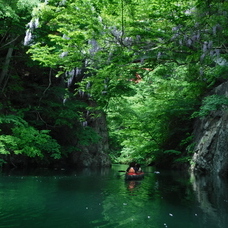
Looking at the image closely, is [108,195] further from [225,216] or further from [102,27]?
[102,27]

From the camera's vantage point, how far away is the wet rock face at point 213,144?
15.2 meters

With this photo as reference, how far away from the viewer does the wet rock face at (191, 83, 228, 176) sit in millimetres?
A: 15180

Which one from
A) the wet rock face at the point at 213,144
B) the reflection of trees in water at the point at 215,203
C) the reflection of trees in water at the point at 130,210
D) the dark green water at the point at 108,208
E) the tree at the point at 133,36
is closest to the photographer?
the dark green water at the point at 108,208

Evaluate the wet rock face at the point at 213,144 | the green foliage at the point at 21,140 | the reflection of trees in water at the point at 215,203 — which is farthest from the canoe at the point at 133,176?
the wet rock face at the point at 213,144

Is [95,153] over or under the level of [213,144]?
under

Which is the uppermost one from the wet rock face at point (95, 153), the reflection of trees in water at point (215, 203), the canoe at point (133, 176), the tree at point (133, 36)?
the tree at point (133, 36)

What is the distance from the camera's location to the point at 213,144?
17188 mm

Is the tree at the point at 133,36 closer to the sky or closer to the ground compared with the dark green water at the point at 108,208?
closer to the sky

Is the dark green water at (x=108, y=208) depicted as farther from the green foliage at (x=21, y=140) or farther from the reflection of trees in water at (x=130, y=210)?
the green foliage at (x=21, y=140)

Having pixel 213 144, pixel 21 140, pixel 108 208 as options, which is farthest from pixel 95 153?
pixel 108 208

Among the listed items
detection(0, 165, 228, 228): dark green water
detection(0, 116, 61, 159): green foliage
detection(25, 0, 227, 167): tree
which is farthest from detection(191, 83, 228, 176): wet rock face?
detection(0, 116, 61, 159): green foliage

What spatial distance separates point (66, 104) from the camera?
699 inches

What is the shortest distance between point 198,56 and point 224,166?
9401 mm

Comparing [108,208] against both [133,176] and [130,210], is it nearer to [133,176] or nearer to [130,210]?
[130,210]
